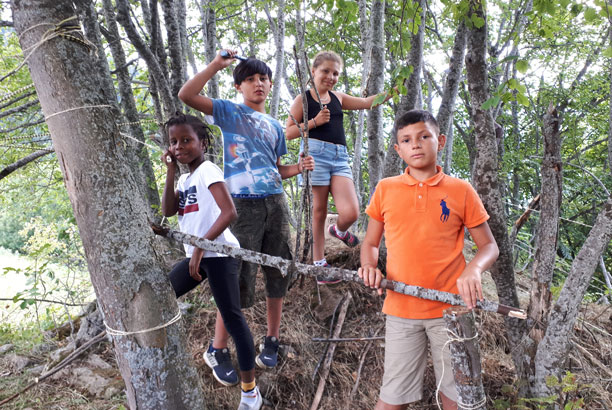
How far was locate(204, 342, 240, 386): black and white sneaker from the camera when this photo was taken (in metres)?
2.75

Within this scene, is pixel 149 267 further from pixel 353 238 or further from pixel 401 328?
pixel 353 238

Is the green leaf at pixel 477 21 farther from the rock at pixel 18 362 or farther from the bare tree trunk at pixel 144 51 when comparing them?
the rock at pixel 18 362

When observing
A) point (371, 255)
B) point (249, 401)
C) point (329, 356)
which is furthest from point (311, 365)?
point (371, 255)

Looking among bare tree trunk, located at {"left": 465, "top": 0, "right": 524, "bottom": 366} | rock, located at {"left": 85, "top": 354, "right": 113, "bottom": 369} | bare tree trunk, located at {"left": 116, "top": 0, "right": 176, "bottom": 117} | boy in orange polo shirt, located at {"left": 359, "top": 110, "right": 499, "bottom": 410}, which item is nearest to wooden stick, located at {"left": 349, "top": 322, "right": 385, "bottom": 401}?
boy in orange polo shirt, located at {"left": 359, "top": 110, "right": 499, "bottom": 410}

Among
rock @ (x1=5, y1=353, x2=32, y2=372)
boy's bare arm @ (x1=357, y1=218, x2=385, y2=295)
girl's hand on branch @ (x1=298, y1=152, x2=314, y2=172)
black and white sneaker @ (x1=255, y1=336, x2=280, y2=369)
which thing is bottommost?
rock @ (x1=5, y1=353, x2=32, y2=372)

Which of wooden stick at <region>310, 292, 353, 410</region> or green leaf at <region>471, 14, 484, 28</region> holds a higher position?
green leaf at <region>471, 14, 484, 28</region>

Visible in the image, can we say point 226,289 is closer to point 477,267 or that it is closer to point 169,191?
point 169,191

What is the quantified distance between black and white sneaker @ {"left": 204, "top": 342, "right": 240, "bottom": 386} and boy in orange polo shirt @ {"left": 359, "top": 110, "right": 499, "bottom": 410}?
3.97 feet

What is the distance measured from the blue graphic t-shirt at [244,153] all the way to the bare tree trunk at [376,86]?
158 cm

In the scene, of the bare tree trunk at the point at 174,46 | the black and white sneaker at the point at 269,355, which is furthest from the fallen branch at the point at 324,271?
the bare tree trunk at the point at 174,46

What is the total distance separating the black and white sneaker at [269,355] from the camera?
2.94 metres

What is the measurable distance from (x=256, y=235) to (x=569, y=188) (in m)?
7.77

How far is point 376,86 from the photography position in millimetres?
3816

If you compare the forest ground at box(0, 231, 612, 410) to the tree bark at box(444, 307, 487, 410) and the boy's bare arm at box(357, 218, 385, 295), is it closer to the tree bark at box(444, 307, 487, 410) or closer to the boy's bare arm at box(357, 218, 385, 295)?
the tree bark at box(444, 307, 487, 410)
